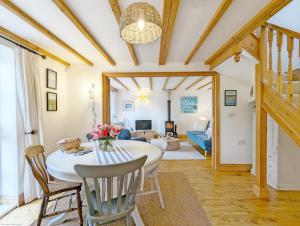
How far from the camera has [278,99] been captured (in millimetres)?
2262

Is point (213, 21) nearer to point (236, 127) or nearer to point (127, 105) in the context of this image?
point (236, 127)

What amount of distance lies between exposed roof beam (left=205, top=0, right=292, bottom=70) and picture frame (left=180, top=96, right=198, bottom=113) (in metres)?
5.28

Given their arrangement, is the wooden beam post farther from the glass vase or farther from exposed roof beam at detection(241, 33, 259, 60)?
exposed roof beam at detection(241, 33, 259, 60)

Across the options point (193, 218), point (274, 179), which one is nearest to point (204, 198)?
point (193, 218)

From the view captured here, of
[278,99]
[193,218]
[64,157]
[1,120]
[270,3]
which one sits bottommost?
[193,218]

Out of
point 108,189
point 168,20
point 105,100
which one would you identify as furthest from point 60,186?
point 105,100

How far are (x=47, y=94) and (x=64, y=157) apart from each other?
167cm

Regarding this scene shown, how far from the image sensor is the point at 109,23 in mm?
2137

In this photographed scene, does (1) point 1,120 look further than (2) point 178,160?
No

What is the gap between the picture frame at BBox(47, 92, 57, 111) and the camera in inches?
124

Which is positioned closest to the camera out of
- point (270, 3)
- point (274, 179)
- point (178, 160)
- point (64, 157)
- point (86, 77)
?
point (270, 3)

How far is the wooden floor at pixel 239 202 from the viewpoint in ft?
7.04

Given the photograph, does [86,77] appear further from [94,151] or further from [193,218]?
[193,218]

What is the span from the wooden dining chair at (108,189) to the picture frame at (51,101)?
2260 mm
